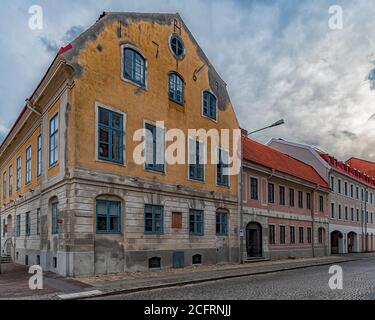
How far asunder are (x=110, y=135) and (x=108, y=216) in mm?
3544

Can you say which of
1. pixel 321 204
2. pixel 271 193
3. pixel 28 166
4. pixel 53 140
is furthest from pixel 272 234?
pixel 53 140

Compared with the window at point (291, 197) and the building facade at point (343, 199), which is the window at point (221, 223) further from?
the building facade at point (343, 199)

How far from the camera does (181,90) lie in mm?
23109

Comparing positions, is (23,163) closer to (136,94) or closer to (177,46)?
(136,94)

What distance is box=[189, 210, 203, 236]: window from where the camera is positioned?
22.7 m

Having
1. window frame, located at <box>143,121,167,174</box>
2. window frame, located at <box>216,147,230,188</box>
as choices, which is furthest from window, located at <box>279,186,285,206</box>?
window frame, located at <box>143,121,167,174</box>

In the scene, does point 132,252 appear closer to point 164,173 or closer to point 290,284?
point 164,173

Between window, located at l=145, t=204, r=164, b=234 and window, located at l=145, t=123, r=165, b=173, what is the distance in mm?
1894

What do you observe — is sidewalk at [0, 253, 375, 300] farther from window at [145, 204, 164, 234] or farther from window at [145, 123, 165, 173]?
window at [145, 123, 165, 173]

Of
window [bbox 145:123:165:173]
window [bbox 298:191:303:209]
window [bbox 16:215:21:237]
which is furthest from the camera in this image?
window [bbox 298:191:303:209]

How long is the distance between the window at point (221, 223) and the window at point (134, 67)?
948cm

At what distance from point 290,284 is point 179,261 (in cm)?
733

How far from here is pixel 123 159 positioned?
18.8 m

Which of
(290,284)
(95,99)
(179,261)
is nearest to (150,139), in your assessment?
(95,99)
